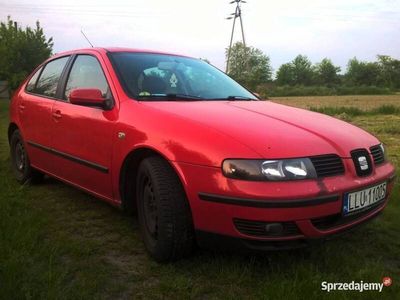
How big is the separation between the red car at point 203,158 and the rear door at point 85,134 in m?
0.01

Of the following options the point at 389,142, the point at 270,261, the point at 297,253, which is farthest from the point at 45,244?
the point at 389,142

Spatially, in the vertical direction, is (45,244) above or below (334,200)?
below

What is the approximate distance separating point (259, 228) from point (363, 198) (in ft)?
2.43

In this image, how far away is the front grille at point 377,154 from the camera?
3079 mm

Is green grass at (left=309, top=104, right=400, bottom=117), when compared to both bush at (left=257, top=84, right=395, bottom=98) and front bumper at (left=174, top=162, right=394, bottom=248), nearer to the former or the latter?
front bumper at (left=174, top=162, right=394, bottom=248)

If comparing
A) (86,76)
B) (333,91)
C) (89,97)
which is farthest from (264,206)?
(333,91)

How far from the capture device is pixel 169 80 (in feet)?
12.2

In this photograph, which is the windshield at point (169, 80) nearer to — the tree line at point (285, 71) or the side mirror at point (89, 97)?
the side mirror at point (89, 97)

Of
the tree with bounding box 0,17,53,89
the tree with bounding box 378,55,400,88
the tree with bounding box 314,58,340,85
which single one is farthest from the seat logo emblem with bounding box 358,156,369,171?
the tree with bounding box 314,58,340,85

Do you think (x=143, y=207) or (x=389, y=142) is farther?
(x=389, y=142)

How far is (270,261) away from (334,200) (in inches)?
25.9

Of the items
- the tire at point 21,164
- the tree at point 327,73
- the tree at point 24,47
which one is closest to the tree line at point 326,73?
the tree at point 327,73

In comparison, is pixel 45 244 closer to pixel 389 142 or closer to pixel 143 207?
pixel 143 207

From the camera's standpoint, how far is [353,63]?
103875mm
